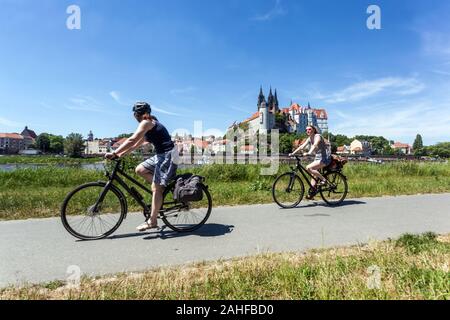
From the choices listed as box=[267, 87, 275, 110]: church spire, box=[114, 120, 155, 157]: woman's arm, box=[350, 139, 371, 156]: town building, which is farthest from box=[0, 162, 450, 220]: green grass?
box=[350, 139, 371, 156]: town building

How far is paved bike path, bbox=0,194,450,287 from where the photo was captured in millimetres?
3266

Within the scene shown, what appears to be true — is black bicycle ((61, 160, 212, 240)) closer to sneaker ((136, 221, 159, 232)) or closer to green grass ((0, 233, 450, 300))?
sneaker ((136, 221, 159, 232))

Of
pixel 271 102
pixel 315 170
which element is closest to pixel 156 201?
pixel 315 170

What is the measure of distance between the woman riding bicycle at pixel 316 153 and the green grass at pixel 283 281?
3.83m

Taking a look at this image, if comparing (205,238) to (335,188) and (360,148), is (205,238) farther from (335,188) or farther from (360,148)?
(360,148)

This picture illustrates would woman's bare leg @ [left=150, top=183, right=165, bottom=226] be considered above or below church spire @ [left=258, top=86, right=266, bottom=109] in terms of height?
below

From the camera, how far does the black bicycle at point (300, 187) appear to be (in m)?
6.79

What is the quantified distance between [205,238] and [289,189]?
3290mm

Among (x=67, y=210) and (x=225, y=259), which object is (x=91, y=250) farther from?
(x=225, y=259)

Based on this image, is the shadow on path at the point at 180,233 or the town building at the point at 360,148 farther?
the town building at the point at 360,148

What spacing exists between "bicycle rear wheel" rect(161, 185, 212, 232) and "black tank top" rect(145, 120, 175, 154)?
2.11 feet

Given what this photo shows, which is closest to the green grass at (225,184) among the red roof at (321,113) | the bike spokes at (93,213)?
the bike spokes at (93,213)

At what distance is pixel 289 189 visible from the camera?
6934mm

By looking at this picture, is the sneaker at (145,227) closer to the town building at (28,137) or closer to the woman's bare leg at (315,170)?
the woman's bare leg at (315,170)
